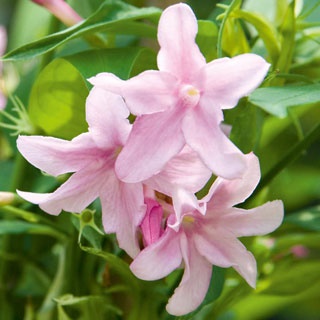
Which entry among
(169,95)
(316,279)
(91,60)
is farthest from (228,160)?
(316,279)

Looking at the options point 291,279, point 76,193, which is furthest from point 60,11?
point 291,279

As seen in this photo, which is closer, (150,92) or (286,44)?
(150,92)

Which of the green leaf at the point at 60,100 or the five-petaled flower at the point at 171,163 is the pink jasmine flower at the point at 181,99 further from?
the green leaf at the point at 60,100

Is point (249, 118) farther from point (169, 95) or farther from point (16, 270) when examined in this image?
point (16, 270)

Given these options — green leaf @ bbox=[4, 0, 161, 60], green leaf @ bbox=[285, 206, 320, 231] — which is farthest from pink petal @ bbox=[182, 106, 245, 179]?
green leaf @ bbox=[285, 206, 320, 231]

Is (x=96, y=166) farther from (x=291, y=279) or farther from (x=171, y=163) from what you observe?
(x=291, y=279)
